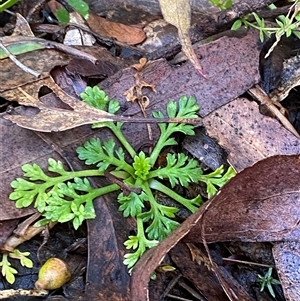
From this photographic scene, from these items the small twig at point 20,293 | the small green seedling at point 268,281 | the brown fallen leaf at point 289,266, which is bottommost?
the small green seedling at point 268,281

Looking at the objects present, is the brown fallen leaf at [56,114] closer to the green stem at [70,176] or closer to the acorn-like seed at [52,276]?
the green stem at [70,176]

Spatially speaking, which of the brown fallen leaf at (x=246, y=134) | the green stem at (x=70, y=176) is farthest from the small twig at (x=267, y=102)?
the green stem at (x=70, y=176)

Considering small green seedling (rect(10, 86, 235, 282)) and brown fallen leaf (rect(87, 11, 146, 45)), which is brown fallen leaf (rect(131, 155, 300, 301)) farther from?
brown fallen leaf (rect(87, 11, 146, 45))

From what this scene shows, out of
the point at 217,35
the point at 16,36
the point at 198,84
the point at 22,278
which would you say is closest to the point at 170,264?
the point at 22,278

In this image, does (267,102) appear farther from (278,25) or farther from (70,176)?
(70,176)

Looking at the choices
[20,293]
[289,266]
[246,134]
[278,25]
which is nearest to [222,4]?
[278,25]

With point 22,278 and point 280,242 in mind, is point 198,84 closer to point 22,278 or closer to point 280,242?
point 280,242
